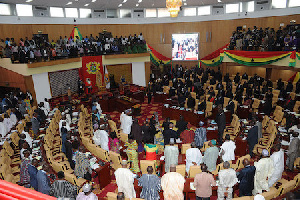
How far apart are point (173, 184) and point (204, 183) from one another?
751 millimetres

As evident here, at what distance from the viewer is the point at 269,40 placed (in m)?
15.1

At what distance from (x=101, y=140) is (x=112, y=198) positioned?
380cm

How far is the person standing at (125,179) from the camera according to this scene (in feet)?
18.1

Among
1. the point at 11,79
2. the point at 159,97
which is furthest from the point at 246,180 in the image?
the point at 11,79

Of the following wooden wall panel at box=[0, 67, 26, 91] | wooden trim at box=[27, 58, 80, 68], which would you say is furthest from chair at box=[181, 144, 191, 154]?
wooden wall panel at box=[0, 67, 26, 91]

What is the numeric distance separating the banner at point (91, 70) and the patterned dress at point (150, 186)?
14.1 meters

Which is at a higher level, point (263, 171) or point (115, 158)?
point (263, 171)

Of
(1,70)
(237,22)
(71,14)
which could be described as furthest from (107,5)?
(237,22)

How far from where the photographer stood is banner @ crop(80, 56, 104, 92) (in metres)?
17.5

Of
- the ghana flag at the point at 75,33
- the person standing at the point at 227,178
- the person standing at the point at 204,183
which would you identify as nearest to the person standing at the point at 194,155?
the person standing at the point at 227,178

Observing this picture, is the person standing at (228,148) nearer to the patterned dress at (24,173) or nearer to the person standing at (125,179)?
the person standing at (125,179)

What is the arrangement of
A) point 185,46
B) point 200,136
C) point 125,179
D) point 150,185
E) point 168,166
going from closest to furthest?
1. point 150,185
2. point 125,179
3. point 168,166
4. point 200,136
5. point 185,46

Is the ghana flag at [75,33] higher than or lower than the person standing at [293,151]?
higher

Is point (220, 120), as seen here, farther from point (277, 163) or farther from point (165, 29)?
point (165, 29)
